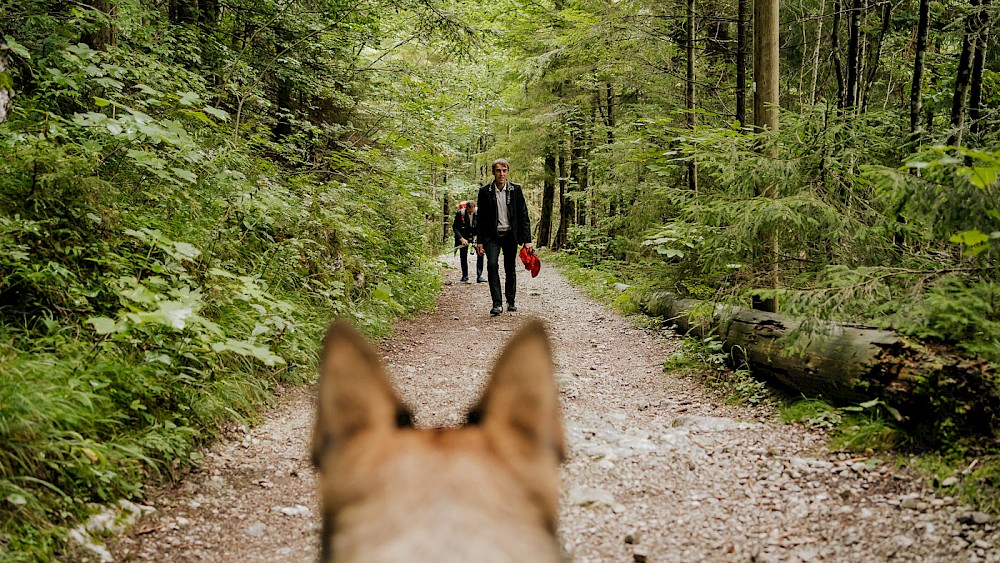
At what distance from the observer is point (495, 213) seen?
1025 centimetres

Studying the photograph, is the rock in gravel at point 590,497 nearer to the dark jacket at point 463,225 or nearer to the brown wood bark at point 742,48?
the brown wood bark at point 742,48

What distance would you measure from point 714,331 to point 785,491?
3167 mm

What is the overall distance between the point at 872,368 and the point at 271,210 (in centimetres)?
605

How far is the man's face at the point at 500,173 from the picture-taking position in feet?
32.9

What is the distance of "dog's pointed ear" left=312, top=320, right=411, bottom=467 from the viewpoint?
3.75ft

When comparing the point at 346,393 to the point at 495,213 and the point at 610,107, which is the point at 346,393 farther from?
the point at 610,107

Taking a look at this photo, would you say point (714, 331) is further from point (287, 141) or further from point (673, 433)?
point (287, 141)

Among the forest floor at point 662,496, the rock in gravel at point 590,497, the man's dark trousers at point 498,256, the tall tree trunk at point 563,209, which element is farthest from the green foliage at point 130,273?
the tall tree trunk at point 563,209

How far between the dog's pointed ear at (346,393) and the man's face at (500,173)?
357 inches

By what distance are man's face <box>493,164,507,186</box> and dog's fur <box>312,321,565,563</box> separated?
9.02 metres

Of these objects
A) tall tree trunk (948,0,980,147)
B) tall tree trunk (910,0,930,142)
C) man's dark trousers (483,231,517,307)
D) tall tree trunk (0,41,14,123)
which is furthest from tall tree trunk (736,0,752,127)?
tall tree trunk (0,41,14,123)

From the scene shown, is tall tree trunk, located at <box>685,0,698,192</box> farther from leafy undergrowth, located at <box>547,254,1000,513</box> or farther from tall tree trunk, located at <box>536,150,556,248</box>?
tall tree trunk, located at <box>536,150,556,248</box>

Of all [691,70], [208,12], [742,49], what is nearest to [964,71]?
[742,49]

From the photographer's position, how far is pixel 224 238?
20.0ft
